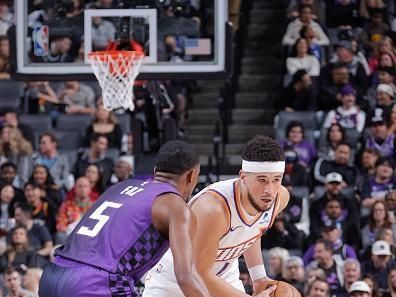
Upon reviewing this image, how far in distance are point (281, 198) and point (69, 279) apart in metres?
1.93

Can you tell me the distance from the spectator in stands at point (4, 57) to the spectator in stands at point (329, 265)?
4704mm

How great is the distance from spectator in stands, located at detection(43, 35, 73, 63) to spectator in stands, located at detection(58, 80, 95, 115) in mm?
2593

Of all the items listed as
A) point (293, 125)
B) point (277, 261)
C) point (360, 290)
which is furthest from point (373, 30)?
point (360, 290)

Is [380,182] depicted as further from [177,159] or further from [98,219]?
[98,219]

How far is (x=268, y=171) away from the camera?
663 cm

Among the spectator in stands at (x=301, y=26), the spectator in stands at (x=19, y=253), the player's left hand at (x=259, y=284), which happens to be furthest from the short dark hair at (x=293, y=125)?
the player's left hand at (x=259, y=284)

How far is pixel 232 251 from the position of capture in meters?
6.95

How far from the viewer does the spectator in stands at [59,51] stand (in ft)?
35.3

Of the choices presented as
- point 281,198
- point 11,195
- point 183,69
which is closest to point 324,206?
point 183,69

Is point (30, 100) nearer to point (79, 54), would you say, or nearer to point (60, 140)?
point (60, 140)

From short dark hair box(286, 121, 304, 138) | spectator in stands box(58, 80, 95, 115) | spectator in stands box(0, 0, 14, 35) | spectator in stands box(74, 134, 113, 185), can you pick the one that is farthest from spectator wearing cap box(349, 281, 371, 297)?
spectator in stands box(0, 0, 14, 35)

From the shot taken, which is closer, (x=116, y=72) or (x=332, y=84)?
(x=116, y=72)

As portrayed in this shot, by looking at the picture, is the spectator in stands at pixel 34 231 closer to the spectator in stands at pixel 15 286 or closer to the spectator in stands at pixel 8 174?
the spectator in stands at pixel 8 174

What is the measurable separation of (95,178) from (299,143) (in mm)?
2229
